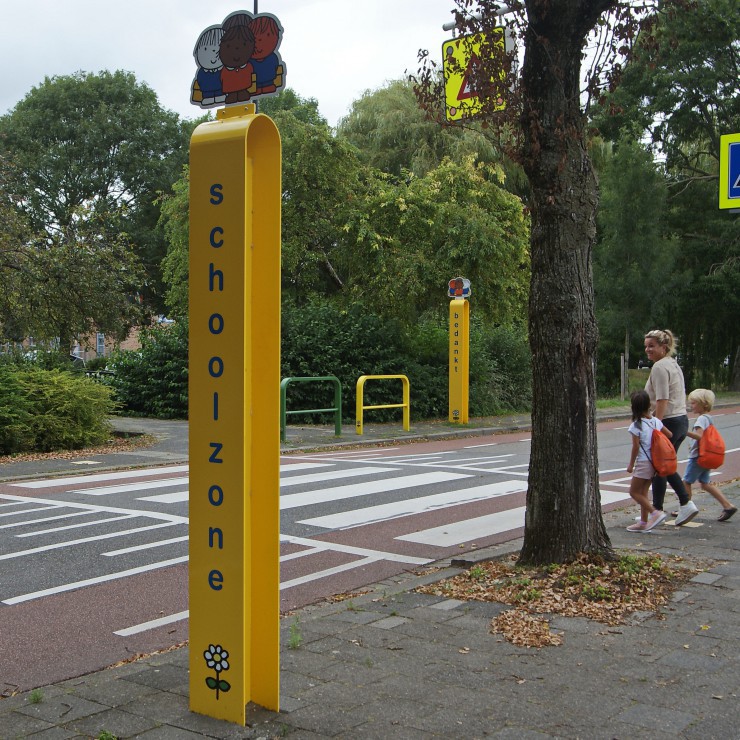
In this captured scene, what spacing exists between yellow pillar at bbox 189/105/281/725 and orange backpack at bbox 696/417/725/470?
5.85 m

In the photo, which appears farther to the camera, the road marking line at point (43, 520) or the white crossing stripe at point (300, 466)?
the white crossing stripe at point (300, 466)

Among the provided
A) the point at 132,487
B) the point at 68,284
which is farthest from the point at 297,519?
the point at 68,284

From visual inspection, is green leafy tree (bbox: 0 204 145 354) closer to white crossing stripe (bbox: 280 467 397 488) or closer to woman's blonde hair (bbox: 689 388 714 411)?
white crossing stripe (bbox: 280 467 397 488)

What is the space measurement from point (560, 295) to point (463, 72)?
1.98 m

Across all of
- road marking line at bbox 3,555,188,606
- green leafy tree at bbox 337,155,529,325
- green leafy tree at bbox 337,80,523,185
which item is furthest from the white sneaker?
green leafy tree at bbox 337,80,523,185

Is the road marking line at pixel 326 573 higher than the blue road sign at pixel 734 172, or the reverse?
the blue road sign at pixel 734 172

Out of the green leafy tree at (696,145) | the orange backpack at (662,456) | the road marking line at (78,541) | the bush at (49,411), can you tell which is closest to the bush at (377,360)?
the bush at (49,411)

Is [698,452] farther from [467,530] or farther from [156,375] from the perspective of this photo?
[156,375]

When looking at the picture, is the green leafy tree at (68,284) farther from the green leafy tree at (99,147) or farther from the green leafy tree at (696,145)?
the green leafy tree at (99,147)

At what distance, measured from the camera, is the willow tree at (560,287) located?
5.74 m

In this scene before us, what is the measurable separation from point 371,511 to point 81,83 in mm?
40154

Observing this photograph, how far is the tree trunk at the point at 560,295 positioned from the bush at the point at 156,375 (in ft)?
52.0

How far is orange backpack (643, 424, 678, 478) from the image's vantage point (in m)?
7.51

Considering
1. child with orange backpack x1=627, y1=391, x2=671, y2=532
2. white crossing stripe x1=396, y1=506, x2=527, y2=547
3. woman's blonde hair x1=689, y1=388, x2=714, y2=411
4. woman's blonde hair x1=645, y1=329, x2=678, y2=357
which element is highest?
woman's blonde hair x1=645, y1=329, x2=678, y2=357
